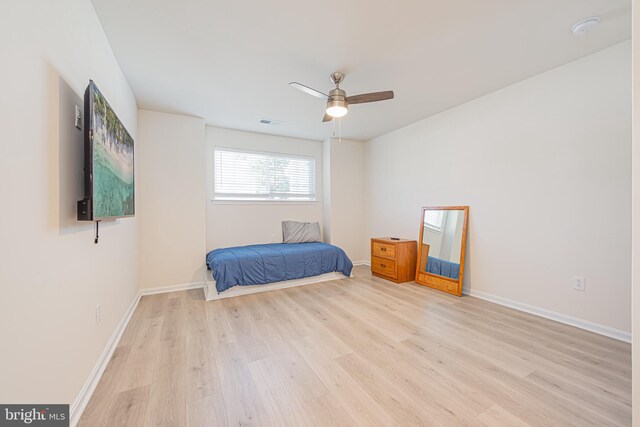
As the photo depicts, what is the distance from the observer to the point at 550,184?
261cm

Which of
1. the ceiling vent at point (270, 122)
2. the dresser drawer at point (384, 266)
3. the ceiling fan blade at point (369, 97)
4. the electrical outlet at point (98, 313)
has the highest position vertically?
the ceiling vent at point (270, 122)

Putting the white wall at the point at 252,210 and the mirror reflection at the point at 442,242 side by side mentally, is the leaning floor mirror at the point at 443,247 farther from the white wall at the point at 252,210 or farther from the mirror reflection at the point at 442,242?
the white wall at the point at 252,210

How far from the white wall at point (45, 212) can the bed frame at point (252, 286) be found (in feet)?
5.07

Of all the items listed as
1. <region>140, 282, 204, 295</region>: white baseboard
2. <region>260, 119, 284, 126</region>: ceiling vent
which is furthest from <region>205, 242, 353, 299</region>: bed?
<region>260, 119, 284, 126</region>: ceiling vent

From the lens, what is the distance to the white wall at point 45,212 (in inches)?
35.5

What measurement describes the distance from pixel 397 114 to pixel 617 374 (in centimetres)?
341

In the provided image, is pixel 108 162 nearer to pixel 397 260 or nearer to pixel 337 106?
pixel 337 106

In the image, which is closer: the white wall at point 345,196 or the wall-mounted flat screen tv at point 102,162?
the wall-mounted flat screen tv at point 102,162

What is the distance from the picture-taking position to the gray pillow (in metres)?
4.75

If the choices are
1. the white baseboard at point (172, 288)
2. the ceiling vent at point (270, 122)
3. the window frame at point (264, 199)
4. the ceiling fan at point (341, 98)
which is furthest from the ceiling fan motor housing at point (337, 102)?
the white baseboard at point (172, 288)

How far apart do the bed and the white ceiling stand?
2087 millimetres

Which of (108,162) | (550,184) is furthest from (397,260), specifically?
(108,162)

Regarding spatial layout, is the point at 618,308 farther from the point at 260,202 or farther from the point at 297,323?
the point at 260,202

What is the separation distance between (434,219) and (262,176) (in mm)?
3033
